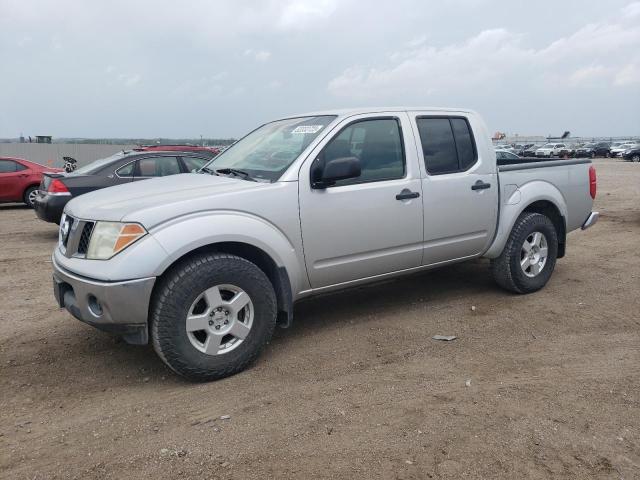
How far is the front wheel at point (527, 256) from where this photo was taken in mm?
5305

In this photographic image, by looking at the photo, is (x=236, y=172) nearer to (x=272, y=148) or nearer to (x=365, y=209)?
(x=272, y=148)

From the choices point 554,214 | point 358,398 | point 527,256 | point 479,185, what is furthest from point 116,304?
point 554,214

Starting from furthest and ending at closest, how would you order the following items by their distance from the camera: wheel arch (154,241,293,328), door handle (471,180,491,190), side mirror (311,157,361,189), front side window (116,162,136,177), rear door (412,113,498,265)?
1. front side window (116,162,136,177)
2. door handle (471,180,491,190)
3. rear door (412,113,498,265)
4. side mirror (311,157,361,189)
5. wheel arch (154,241,293,328)

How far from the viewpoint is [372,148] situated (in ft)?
14.5

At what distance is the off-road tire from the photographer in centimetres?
340

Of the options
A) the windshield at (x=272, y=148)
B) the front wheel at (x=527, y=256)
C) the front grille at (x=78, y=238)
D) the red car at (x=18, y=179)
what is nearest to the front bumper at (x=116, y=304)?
the front grille at (x=78, y=238)

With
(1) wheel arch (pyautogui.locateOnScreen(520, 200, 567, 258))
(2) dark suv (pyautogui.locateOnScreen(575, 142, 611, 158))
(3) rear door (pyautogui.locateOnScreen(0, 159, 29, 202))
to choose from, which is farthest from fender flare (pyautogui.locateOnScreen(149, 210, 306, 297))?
(2) dark suv (pyautogui.locateOnScreen(575, 142, 611, 158))

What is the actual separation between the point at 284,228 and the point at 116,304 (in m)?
1.23

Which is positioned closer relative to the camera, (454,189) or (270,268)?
(270,268)

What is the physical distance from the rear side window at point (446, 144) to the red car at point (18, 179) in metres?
11.4

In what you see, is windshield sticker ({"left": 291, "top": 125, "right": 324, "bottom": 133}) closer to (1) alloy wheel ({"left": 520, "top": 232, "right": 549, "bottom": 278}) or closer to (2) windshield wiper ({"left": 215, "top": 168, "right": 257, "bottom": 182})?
(2) windshield wiper ({"left": 215, "top": 168, "right": 257, "bottom": 182})

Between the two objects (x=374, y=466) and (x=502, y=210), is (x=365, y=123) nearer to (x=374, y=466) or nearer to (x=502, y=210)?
(x=502, y=210)

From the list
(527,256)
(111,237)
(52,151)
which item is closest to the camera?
(111,237)

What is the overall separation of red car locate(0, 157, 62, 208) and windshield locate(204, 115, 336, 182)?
1032 cm
